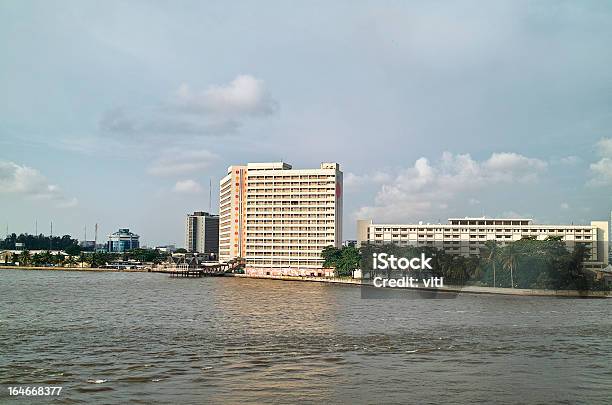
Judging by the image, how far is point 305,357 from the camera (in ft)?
118

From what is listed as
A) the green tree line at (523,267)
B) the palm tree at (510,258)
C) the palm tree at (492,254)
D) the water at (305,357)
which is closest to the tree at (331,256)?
the green tree line at (523,267)

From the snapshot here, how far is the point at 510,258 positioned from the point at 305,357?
90036mm

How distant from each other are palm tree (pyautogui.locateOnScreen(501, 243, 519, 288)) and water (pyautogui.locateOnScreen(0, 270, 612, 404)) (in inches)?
2134

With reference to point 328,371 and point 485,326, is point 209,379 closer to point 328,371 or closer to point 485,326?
point 328,371

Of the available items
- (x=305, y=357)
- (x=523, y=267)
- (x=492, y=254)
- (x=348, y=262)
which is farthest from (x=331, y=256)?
(x=305, y=357)

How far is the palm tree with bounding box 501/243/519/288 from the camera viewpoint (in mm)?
116875

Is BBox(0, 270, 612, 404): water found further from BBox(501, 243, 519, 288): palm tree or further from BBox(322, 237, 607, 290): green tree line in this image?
BBox(501, 243, 519, 288): palm tree

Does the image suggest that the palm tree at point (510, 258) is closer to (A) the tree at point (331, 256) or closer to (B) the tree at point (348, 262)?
(B) the tree at point (348, 262)

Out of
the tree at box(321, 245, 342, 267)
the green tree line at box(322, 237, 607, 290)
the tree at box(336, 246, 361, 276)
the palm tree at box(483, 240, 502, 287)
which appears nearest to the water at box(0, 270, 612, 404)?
the green tree line at box(322, 237, 607, 290)

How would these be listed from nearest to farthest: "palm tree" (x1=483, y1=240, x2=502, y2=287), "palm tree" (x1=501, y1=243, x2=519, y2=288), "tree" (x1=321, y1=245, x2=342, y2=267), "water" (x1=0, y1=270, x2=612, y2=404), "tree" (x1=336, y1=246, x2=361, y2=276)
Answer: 1. "water" (x1=0, y1=270, x2=612, y2=404)
2. "palm tree" (x1=501, y1=243, x2=519, y2=288)
3. "palm tree" (x1=483, y1=240, x2=502, y2=287)
4. "tree" (x1=336, y1=246, x2=361, y2=276)
5. "tree" (x1=321, y1=245, x2=342, y2=267)

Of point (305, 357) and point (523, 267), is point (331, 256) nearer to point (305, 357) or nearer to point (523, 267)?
point (523, 267)

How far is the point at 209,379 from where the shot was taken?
29797mm

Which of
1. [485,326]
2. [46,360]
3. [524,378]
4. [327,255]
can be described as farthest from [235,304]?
[327,255]

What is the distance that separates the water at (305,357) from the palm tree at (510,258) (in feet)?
178
